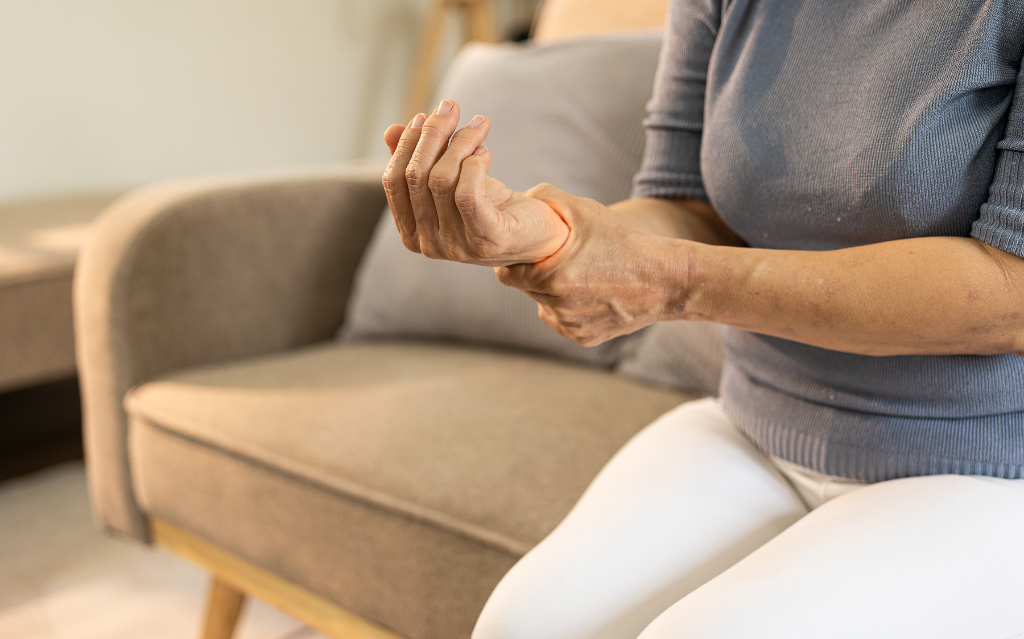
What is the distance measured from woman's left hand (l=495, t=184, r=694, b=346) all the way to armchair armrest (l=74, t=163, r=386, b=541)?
2.46 ft

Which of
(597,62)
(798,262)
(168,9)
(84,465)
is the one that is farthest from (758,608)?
(168,9)

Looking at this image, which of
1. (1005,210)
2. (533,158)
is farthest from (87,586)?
(1005,210)

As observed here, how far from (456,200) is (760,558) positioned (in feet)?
1.02

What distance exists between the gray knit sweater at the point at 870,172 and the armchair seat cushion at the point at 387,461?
0.81ft

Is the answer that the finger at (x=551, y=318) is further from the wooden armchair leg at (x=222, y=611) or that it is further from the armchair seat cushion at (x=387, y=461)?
the wooden armchair leg at (x=222, y=611)

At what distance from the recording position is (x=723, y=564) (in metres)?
0.60

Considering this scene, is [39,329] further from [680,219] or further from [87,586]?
[680,219]

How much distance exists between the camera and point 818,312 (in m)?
0.57

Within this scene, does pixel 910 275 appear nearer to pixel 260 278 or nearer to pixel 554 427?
pixel 554 427

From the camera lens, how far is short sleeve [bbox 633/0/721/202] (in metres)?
0.74

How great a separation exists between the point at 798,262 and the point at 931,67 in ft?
0.56

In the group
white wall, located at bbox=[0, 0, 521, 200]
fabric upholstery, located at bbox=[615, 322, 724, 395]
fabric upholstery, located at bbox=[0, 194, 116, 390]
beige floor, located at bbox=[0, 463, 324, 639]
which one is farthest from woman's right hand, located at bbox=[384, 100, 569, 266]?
white wall, located at bbox=[0, 0, 521, 200]

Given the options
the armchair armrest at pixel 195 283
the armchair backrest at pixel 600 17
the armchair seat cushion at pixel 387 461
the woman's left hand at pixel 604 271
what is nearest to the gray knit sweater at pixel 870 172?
the woman's left hand at pixel 604 271

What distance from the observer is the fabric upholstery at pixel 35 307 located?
4.49ft
